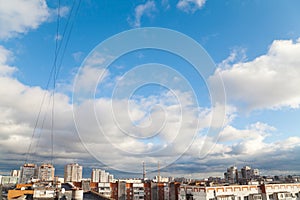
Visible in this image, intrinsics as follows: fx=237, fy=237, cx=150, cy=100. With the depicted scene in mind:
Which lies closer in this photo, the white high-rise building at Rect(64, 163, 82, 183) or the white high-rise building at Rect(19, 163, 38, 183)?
the white high-rise building at Rect(19, 163, 38, 183)

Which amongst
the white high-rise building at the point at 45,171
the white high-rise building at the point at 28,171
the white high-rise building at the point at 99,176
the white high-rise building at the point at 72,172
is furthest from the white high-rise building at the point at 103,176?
the white high-rise building at the point at 28,171

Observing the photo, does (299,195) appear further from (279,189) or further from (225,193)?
(225,193)

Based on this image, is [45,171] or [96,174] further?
[96,174]

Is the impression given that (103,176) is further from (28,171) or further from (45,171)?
(28,171)

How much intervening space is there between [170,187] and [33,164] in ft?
309

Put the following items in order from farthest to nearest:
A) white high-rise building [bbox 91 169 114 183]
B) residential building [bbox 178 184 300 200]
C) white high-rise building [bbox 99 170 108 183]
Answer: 1. white high-rise building [bbox 99 170 108 183]
2. white high-rise building [bbox 91 169 114 183]
3. residential building [bbox 178 184 300 200]

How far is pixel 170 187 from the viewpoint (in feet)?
216

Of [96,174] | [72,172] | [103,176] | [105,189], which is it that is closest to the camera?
[105,189]

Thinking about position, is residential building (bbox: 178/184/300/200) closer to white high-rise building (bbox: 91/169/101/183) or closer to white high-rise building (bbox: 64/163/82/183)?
white high-rise building (bbox: 91/169/101/183)

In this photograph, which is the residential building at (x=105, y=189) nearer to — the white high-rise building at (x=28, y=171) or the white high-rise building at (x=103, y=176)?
the white high-rise building at (x=103, y=176)

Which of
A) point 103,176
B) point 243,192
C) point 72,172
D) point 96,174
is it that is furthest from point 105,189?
point 103,176

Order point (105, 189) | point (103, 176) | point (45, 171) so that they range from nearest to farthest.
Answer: point (105, 189), point (45, 171), point (103, 176)

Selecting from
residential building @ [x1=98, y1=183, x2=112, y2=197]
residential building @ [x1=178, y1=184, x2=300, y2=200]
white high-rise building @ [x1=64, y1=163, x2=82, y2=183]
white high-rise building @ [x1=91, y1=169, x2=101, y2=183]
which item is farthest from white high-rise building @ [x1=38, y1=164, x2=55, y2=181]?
residential building @ [x1=178, y1=184, x2=300, y2=200]

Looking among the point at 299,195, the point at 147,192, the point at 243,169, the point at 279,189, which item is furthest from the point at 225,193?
the point at 243,169
